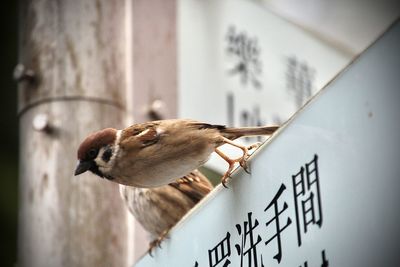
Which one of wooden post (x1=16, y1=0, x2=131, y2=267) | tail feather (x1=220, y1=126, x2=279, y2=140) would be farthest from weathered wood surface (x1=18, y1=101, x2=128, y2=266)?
tail feather (x1=220, y1=126, x2=279, y2=140)

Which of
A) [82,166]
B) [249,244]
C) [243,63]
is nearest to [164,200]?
[243,63]

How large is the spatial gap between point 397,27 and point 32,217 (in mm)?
1776

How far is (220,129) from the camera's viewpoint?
2643 mm

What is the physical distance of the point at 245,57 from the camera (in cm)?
Result: 348

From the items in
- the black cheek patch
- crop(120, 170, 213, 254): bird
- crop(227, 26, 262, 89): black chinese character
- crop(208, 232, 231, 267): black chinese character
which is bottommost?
crop(208, 232, 231, 267): black chinese character

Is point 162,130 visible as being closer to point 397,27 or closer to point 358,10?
point 397,27

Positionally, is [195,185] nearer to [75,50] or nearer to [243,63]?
[243,63]

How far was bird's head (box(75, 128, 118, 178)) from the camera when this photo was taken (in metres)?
2.46

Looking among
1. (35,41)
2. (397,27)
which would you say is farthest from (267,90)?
(397,27)

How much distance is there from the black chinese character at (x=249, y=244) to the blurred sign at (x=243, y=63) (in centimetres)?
111

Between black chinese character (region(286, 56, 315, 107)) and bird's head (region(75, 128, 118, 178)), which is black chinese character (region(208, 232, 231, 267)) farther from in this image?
black chinese character (region(286, 56, 315, 107))

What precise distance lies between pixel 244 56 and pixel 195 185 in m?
0.56

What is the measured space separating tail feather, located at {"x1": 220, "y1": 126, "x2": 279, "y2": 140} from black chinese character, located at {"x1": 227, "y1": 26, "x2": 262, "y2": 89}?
86cm

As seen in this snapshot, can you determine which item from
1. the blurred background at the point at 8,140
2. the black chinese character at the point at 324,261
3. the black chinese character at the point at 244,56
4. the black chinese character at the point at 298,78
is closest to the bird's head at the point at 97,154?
the black chinese character at the point at 324,261
